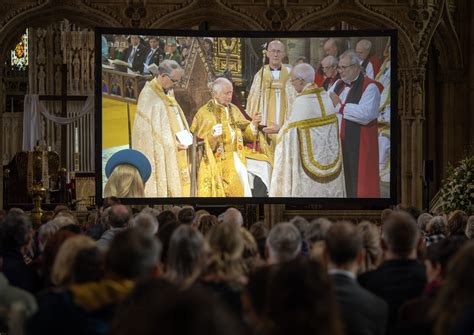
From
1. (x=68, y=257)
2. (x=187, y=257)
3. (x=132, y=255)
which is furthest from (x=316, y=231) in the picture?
(x=132, y=255)

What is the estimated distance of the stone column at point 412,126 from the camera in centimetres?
1788

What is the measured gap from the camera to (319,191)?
15.4 meters

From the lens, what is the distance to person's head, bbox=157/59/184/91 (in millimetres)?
15180

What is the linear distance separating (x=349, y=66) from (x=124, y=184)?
345 centimetres

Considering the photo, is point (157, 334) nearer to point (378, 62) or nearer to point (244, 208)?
point (378, 62)

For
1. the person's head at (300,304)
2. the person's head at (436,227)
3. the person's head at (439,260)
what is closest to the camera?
the person's head at (300,304)

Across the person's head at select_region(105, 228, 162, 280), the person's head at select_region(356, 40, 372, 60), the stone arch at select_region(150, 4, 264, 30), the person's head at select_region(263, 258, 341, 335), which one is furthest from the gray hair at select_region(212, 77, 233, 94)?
the person's head at select_region(263, 258, 341, 335)

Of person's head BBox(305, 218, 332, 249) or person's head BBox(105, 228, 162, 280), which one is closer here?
person's head BBox(105, 228, 162, 280)

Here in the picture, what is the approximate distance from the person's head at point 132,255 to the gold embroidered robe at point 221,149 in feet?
35.4

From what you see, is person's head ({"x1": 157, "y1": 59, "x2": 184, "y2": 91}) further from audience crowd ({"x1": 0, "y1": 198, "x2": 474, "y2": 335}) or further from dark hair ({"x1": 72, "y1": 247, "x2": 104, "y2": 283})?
dark hair ({"x1": 72, "y1": 247, "x2": 104, "y2": 283})

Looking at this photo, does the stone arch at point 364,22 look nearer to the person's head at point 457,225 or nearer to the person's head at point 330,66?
the person's head at point 330,66

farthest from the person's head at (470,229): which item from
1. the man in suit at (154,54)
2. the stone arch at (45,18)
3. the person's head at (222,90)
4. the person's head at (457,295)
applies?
the stone arch at (45,18)

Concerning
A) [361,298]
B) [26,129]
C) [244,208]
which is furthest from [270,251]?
[26,129]

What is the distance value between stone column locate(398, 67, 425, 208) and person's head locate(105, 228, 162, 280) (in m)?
13.8
